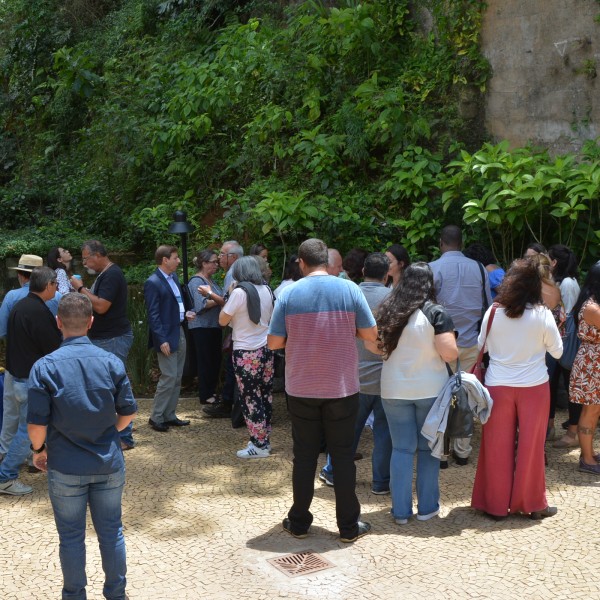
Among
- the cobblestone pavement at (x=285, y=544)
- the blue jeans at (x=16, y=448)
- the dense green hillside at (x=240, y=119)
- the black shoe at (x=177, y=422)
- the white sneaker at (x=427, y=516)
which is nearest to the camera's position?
the cobblestone pavement at (x=285, y=544)

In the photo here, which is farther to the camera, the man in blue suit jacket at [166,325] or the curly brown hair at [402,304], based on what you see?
the man in blue suit jacket at [166,325]

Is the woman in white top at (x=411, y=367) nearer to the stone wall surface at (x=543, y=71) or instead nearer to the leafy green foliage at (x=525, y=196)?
the leafy green foliage at (x=525, y=196)

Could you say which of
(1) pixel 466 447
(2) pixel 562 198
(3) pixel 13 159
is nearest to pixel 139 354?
(1) pixel 466 447

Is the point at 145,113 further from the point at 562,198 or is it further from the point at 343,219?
the point at 562,198

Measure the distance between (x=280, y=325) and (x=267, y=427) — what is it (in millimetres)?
2086

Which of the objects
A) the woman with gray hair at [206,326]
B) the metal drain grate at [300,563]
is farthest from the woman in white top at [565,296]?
the woman with gray hair at [206,326]

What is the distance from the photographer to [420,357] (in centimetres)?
553

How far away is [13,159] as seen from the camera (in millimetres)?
16391

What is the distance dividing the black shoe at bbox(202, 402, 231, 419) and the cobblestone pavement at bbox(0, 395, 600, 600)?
1428 mm

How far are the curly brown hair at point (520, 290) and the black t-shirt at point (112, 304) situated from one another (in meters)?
3.35

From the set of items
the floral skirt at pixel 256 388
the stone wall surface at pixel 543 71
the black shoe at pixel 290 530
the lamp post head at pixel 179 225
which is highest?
the stone wall surface at pixel 543 71

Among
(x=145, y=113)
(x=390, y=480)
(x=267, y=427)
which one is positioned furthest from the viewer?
(x=145, y=113)

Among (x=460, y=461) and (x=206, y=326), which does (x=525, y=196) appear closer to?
(x=460, y=461)

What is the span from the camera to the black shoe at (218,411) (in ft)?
27.8
